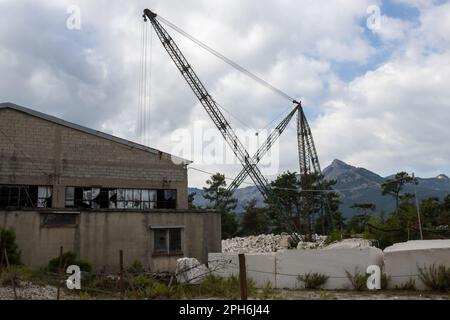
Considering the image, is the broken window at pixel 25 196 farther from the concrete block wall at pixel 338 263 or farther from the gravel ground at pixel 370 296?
the gravel ground at pixel 370 296

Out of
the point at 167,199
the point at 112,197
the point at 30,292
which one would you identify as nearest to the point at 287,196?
the point at 167,199

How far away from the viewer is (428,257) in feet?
47.7

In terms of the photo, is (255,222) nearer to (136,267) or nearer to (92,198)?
(92,198)

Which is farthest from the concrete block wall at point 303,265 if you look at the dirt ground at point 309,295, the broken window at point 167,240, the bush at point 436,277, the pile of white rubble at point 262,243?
the pile of white rubble at point 262,243

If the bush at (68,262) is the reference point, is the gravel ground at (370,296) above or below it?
below

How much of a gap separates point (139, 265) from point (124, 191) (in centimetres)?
703

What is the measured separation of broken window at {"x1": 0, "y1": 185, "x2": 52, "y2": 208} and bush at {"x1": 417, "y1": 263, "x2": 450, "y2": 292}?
69.9ft

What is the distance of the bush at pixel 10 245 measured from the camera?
2039 cm

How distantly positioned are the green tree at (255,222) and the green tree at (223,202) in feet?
7.03

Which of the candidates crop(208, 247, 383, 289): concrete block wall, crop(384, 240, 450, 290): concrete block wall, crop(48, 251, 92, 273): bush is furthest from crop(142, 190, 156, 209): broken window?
crop(384, 240, 450, 290): concrete block wall

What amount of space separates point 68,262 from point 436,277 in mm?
15581
